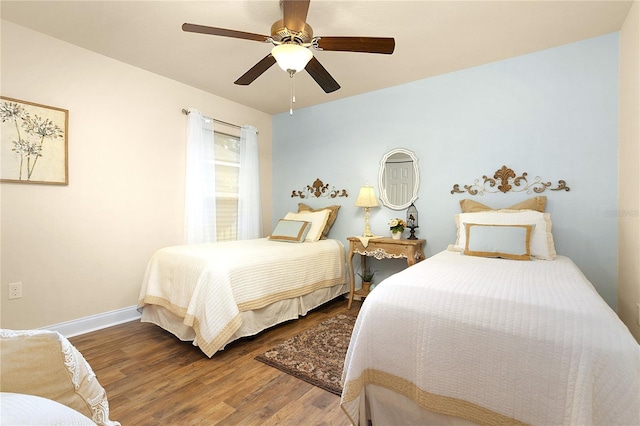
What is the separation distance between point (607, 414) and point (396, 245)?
7.02ft

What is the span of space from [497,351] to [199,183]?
3.25 m

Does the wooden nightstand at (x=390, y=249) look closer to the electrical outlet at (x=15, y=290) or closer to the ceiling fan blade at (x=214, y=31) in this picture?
the ceiling fan blade at (x=214, y=31)

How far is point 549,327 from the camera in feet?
3.46

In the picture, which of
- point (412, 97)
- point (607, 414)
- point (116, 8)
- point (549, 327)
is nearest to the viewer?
point (607, 414)

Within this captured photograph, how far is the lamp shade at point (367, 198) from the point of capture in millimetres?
3389

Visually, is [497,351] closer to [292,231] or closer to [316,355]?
[316,355]

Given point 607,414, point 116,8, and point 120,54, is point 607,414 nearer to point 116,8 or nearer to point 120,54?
point 116,8

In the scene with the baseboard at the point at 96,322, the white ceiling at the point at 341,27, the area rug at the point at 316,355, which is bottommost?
the area rug at the point at 316,355

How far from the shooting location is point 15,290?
2344 mm

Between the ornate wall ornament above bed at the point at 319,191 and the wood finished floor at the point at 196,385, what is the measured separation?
1944 mm

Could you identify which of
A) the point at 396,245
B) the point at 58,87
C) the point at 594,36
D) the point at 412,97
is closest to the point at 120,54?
the point at 58,87

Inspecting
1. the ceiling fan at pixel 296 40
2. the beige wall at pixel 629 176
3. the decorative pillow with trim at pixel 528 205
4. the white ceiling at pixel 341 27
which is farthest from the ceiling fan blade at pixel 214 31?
the beige wall at pixel 629 176

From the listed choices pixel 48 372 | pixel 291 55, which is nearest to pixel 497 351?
pixel 48 372

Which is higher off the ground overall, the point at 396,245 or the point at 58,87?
the point at 58,87
